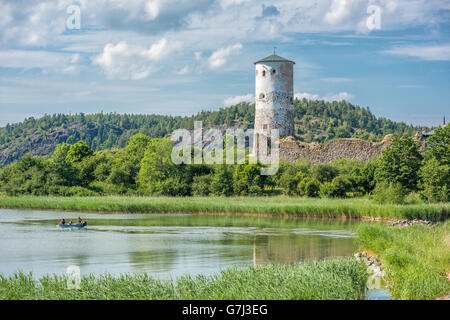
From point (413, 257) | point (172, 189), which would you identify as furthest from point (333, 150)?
point (413, 257)

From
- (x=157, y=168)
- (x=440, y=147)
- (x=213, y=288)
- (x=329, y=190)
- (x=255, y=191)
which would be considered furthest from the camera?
(x=157, y=168)

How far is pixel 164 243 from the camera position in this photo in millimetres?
16219

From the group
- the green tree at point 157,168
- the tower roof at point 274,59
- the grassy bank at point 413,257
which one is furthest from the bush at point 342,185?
the grassy bank at point 413,257

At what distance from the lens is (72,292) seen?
833cm

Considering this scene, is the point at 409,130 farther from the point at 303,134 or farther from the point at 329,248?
the point at 329,248

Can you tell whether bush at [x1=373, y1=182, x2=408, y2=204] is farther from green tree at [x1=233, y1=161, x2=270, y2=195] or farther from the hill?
the hill

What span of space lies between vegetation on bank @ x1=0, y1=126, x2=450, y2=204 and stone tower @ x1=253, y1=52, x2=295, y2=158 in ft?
12.1

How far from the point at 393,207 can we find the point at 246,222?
5210 mm

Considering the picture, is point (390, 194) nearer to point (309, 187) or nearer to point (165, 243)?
point (309, 187)

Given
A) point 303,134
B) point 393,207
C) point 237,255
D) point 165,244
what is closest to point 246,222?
point 393,207

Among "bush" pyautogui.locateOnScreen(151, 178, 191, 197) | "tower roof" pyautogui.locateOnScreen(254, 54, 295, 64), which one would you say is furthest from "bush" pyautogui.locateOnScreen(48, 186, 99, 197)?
"tower roof" pyautogui.locateOnScreen(254, 54, 295, 64)

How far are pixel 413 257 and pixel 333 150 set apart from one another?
22891 millimetres

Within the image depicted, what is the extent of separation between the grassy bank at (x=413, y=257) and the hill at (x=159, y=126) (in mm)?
35690

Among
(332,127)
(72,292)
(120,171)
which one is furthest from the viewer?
(332,127)
